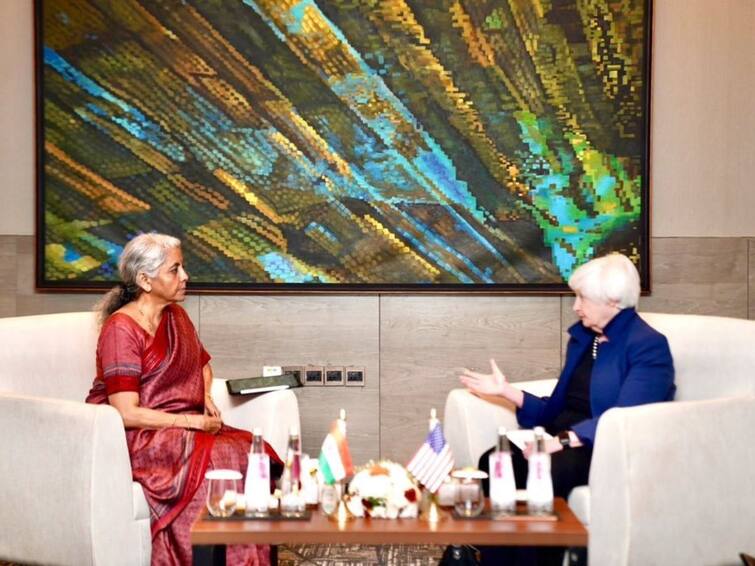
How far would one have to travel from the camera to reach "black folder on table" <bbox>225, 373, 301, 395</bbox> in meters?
4.44

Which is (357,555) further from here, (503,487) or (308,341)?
(503,487)

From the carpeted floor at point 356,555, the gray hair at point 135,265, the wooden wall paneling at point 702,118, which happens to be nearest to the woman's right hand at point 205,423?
the gray hair at point 135,265

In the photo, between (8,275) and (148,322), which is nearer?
(148,322)

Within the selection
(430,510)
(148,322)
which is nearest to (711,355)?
(430,510)

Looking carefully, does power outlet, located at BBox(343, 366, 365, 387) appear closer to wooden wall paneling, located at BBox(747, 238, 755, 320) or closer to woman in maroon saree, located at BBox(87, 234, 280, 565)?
A: woman in maroon saree, located at BBox(87, 234, 280, 565)

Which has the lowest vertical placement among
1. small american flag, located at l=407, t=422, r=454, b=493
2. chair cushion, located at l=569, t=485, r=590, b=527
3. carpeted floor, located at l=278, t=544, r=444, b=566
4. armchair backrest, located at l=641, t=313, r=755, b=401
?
carpeted floor, located at l=278, t=544, r=444, b=566

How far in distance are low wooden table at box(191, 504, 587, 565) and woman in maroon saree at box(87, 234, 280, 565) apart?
0.67 meters

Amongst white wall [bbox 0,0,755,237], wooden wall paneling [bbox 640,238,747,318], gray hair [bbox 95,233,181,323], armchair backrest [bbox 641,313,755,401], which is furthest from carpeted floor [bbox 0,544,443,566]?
white wall [bbox 0,0,755,237]

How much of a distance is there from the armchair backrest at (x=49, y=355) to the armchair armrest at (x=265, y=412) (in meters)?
0.57

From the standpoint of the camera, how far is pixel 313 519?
3193 mm

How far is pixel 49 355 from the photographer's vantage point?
13.9ft

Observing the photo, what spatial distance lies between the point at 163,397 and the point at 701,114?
293 cm

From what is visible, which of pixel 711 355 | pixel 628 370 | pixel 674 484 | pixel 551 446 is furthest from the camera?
pixel 711 355

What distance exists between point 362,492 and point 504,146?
2.44 metres
